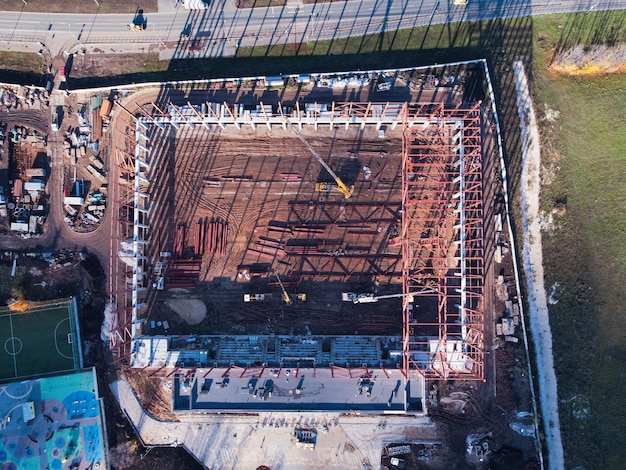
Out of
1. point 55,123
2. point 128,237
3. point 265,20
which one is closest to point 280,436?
point 128,237

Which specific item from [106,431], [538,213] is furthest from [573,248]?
[106,431]

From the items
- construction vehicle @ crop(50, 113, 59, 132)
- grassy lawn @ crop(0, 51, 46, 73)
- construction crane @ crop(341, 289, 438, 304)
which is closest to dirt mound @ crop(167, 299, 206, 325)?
construction crane @ crop(341, 289, 438, 304)

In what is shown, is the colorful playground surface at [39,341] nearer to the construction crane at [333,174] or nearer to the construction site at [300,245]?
the construction site at [300,245]

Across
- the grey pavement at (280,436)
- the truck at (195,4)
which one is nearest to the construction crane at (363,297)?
the grey pavement at (280,436)

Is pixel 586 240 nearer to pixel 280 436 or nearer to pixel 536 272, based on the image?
pixel 536 272

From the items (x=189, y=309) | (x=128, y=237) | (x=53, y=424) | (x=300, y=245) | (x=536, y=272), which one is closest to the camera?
(x=536, y=272)

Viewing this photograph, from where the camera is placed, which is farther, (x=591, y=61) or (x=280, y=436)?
(x=591, y=61)

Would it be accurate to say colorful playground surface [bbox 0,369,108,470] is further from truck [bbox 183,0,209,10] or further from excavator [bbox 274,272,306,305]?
truck [bbox 183,0,209,10]
